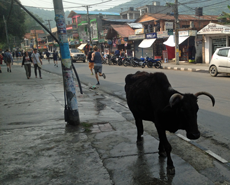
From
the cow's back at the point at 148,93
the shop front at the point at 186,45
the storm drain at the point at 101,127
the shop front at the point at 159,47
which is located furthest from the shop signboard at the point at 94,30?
the cow's back at the point at 148,93

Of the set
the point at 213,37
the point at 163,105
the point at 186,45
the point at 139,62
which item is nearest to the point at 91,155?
the point at 163,105

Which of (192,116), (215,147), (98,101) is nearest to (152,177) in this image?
(192,116)

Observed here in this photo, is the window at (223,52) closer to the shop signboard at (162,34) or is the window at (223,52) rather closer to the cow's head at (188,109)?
the cow's head at (188,109)

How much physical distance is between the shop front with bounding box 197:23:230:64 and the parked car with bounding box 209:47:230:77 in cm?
741

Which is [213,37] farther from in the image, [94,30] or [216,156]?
[94,30]

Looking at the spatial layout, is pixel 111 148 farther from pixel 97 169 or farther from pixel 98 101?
pixel 98 101

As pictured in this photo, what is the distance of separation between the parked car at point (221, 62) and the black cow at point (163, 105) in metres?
9.74

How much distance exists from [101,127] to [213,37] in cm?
1972

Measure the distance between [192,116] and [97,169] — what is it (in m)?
1.51

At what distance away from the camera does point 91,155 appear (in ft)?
12.5

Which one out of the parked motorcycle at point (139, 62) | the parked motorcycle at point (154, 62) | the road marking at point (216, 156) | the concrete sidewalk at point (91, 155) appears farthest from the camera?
the parked motorcycle at point (139, 62)

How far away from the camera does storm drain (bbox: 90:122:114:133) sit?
5059 mm

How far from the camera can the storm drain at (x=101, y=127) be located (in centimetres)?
506

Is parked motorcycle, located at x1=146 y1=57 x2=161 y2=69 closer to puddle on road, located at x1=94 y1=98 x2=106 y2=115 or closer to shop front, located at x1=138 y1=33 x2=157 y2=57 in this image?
shop front, located at x1=138 y1=33 x2=157 y2=57
